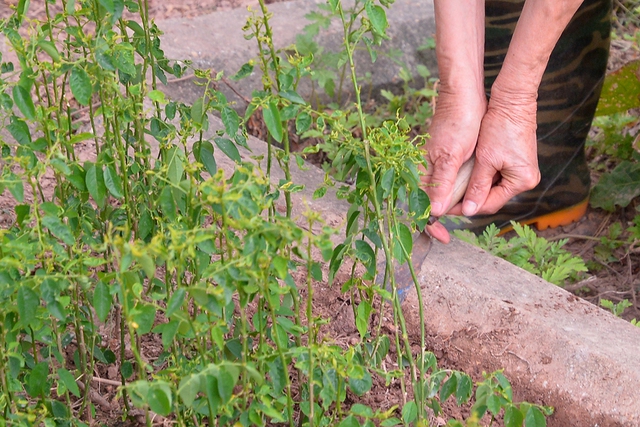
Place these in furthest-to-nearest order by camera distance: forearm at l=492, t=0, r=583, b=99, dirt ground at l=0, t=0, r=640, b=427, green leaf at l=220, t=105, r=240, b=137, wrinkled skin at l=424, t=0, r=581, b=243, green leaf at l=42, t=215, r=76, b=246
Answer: wrinkled skin at l=424, t=0, r=581, b=243 → forearm at l=492, t=0, r=583, b=99 → dirt ground at l=0, t=0, r=640, b=427 → green leaf at l=220, t=105, r=240, b=137 → green leaf at l=42, t=215, r=76, b=246

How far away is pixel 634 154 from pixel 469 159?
1.07 meters

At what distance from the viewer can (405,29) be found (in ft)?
11.4

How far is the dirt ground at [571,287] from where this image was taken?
1595 mm

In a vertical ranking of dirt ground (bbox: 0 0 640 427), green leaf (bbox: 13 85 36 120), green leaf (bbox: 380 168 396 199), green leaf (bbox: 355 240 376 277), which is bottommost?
dirt ground (bbox: 0 0 640 427)

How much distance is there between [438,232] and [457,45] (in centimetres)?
49

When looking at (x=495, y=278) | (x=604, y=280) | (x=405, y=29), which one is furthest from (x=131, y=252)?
(x=405, y=29)

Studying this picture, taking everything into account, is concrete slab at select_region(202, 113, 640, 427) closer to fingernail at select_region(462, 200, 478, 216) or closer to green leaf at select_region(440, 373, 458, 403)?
fingernail at select_region(462, 200, 478, 216)

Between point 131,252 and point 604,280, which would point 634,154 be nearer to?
point 604,280

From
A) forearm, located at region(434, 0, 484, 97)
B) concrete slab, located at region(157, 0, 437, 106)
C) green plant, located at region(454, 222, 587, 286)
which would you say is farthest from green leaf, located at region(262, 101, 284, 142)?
concrete slab, located at region(157, 0, 437, 106)

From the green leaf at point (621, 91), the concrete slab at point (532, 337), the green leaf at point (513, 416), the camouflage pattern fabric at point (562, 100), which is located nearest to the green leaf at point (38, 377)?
the green leaf at point (513, 416)

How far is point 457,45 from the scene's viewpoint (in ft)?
6.56

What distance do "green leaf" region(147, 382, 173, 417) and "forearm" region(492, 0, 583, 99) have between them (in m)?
1.31

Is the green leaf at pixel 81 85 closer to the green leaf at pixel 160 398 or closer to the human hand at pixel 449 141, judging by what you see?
the green leaf at pixel 160 398

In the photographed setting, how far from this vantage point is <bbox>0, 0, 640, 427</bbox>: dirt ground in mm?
1595
